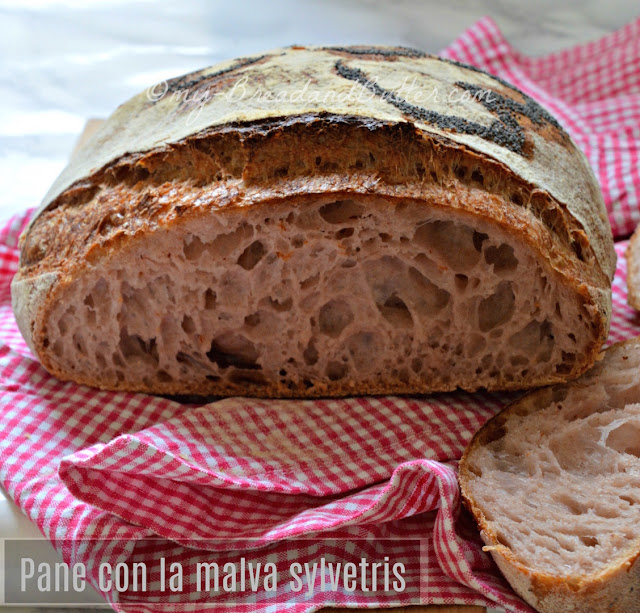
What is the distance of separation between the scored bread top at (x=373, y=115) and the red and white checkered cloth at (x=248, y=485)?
499 mm

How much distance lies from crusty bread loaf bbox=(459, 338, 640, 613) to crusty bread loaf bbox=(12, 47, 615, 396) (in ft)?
0.37

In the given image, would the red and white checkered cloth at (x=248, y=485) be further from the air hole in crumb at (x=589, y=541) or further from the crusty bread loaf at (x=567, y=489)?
the air hole in crumb at (x=589, y=541)

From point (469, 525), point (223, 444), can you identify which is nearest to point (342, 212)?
point (223, 444)

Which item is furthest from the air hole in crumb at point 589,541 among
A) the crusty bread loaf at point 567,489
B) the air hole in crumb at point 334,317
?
the air hole in crumb at point 334,317

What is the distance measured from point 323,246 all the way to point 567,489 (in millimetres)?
796

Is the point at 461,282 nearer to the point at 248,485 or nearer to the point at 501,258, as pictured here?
the point at 501,258

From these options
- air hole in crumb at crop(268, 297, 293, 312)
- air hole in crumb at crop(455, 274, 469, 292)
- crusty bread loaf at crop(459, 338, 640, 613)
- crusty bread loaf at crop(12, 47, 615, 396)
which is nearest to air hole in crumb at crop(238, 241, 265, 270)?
crusty bread loaf at crop(12, 47, 615, 396)

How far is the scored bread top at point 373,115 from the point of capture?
84.0 inches

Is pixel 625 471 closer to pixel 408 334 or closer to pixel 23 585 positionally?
pixel 408 334

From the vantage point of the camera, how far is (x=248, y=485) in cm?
196

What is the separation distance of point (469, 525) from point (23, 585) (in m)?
0.98

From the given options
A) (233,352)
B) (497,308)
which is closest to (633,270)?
(497,308)

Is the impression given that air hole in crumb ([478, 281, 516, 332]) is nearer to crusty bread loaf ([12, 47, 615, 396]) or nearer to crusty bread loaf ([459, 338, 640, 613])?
crusty bread loaf ([12, 47, 615, 396])

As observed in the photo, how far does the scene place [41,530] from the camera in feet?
6.20
